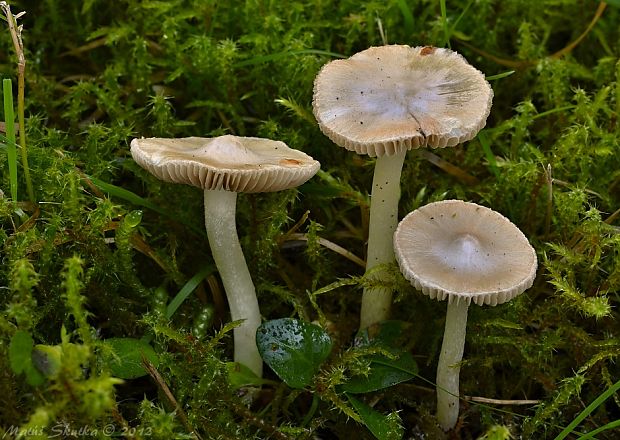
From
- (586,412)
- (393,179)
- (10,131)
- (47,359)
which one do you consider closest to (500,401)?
(586,412)

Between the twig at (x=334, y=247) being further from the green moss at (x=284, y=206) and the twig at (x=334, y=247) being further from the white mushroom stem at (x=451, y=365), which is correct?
the white mushroom stem at (x=451, y=365)

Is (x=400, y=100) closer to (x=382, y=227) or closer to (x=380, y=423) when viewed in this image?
(x=382, y=227)

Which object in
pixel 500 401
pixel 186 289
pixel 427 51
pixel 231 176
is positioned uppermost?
pixel 427 51

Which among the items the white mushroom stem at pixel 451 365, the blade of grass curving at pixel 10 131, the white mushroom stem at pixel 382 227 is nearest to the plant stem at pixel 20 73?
the blade of grass curving at pixel 10 131

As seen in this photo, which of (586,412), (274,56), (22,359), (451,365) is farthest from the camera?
(274,56)

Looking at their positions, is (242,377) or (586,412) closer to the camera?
(586,412)

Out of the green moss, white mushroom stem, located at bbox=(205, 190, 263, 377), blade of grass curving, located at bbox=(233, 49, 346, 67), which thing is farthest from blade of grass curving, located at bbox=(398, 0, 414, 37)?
white mushroom stem, located at bbox=(205, 190, 263, 377)

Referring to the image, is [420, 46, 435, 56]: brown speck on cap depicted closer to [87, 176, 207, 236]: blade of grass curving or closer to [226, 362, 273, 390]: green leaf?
[87, 176, 207, 236]: blade of grass curving
